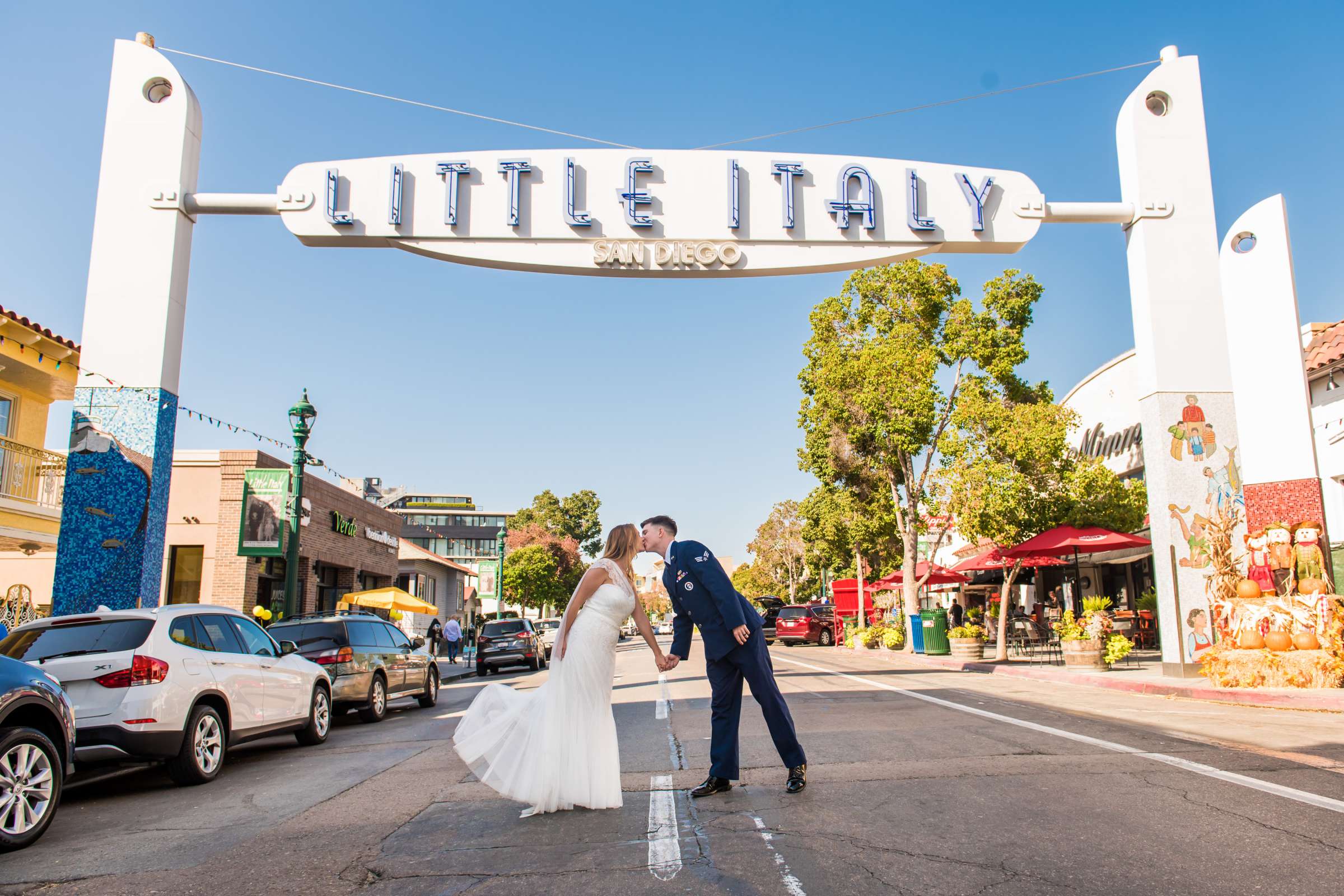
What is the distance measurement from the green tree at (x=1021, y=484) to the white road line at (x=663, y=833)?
1490cm

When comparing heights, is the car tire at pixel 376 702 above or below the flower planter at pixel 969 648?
below

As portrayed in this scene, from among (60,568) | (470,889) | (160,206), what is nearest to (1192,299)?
(470,889)

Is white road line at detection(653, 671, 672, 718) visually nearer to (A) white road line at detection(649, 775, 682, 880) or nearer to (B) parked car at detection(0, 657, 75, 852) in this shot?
(A) white road line at detection(649, 775, 682, 880)

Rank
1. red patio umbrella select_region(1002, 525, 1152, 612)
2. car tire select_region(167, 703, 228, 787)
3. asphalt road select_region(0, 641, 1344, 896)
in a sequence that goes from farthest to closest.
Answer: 1. red patio umbrella select_region(1002, 525, 1152, 612)
2. car tire select_region(167, 703, 228, 787)
3. asphalt road select_region(0, 641, 1344, 896)

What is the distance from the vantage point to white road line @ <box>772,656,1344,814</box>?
17.1ft

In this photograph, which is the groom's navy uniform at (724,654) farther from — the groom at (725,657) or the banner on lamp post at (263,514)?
the banner on lamp post at (263,514)

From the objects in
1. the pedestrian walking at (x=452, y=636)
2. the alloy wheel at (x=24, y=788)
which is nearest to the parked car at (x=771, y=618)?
the pedestrian walking at (x=452, y=636)

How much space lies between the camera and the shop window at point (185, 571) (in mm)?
23406

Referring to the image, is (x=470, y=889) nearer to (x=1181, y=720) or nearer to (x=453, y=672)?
(x=1181, y=720)

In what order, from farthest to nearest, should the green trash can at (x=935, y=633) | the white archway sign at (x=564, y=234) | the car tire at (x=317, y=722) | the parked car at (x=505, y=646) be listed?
the parked car at (x=505, y=646), the green trash can at (x=935, y=633), the white archway sign at (x=564, y=234), the car tire at (x=317, y=722)

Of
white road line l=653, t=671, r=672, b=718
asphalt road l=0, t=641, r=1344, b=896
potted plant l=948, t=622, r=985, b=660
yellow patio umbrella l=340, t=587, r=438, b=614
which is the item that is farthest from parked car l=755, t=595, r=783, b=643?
asphalt road l=0, t=641, r=1344, b=896

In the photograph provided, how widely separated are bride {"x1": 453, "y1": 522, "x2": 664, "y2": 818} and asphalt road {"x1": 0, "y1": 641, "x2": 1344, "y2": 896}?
199 millimetres

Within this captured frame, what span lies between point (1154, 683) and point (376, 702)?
36.3ft

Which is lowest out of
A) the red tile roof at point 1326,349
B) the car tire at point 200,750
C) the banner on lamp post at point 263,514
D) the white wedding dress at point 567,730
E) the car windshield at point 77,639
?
the car tire at point 200,750
